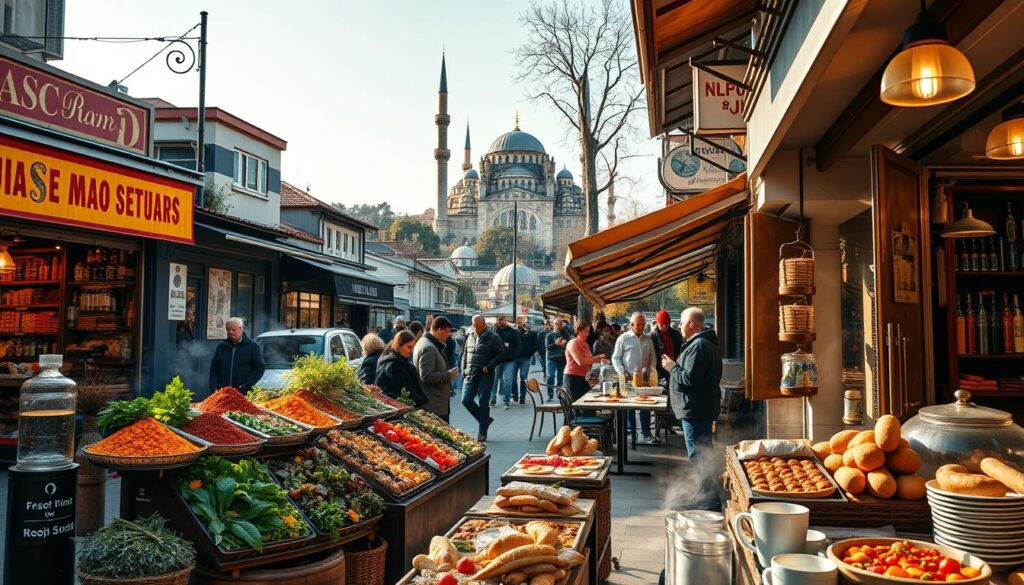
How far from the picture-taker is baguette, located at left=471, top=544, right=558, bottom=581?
3477mm

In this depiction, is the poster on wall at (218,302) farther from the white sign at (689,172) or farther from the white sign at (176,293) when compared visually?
the white sign at (689,172)

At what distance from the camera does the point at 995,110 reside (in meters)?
4.55

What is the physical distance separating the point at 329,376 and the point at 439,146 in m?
97.2

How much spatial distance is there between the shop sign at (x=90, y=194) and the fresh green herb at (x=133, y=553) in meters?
6.37

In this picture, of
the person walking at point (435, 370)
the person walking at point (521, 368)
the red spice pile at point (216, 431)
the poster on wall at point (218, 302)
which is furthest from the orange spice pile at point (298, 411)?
the person walking at point (521, 368)

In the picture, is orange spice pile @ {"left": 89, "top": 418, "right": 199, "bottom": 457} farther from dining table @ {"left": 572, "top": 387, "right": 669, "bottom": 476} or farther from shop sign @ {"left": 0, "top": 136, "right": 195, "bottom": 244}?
shop sign @ {"left": 0, "top": 136, "right": 195, "bottom": 244}

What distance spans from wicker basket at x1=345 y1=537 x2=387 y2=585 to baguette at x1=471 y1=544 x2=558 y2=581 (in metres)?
1.58

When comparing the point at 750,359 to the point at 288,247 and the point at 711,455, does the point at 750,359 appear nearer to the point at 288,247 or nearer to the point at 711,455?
the point at 711,455

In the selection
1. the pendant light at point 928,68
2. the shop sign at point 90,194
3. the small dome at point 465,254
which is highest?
the small dome at point 465,254

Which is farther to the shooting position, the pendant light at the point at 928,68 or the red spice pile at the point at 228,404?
the red spice pile at the point at 228,404

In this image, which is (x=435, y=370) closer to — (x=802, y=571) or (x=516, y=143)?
(x=802, y=571)

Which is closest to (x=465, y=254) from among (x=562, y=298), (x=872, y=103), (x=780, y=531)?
(x=562, y=298)

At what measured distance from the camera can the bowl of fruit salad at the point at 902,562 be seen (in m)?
2.52

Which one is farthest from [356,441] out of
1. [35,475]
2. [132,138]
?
[132,138]
